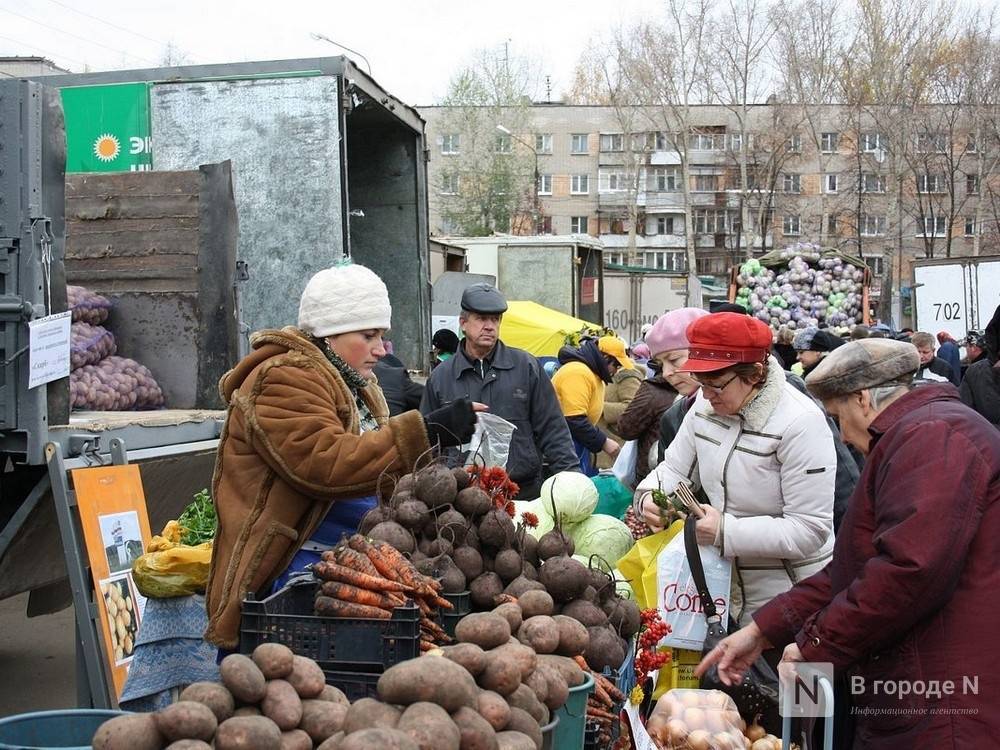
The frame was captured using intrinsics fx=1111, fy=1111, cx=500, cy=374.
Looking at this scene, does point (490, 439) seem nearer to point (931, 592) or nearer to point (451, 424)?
point (451, 424)

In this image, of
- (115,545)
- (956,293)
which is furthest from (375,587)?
(956,293)

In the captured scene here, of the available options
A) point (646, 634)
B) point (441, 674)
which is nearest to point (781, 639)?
point (646, 634)

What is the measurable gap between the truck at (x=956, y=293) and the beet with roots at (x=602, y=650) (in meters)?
18.1

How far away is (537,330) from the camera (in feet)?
56.3

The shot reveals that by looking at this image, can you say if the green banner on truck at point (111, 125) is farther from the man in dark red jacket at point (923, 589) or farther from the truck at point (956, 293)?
the truck at point (956, 293)

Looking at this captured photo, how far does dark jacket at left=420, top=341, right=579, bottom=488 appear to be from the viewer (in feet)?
20.7

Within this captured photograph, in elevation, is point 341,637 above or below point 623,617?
above

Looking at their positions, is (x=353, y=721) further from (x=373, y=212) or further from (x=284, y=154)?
(x=373, y=212)

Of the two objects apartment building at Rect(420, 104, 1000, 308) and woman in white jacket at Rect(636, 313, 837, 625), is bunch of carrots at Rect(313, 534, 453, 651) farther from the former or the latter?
apartment building at Rect(420, 104, 1000, 308)

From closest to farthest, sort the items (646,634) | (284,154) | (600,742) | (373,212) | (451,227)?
(600,742), (646,634), (284,154), (373,212), (451,227)

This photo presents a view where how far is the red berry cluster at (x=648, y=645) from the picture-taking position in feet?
12.4

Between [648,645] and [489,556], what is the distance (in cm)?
69

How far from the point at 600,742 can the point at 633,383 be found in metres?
6.80

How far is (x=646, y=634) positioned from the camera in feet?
12.6
